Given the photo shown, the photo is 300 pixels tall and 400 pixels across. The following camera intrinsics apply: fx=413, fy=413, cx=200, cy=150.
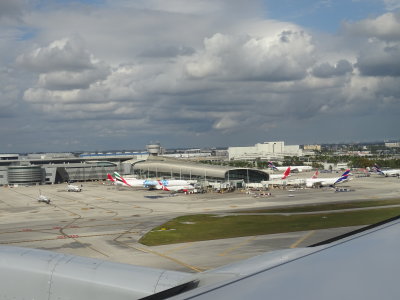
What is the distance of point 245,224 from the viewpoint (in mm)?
51969

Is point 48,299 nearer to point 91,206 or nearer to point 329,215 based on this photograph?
point 329,215

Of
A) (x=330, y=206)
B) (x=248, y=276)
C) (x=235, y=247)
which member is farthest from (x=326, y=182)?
(x=248, y=276)

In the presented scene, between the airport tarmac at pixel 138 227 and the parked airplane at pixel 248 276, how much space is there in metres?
24.4

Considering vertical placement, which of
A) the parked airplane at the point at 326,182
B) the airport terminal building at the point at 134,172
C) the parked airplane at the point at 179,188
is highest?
the airport terminal building at the point at 134,172

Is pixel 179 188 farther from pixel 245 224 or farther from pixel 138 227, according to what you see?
pixel 245 224

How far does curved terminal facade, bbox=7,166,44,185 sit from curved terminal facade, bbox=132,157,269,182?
37359mm

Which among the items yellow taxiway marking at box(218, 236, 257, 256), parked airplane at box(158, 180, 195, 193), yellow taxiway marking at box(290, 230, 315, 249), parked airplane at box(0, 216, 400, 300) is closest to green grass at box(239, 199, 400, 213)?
yellow taxiway marking at box(290, 230, 315, 249)

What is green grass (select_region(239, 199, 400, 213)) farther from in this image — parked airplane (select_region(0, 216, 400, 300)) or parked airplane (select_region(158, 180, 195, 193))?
parked airplane (select_region(0, 216, 400, 300))

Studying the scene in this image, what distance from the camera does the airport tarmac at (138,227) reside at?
36406mm

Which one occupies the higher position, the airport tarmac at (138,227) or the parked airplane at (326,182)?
the parked airplane at (326,182)

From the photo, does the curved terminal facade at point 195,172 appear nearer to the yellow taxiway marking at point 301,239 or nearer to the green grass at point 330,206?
the green grass at point 330,206

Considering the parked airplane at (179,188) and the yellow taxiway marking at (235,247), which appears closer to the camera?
the yellow taxiway marking at (235,247)

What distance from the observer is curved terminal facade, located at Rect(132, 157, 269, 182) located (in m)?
120

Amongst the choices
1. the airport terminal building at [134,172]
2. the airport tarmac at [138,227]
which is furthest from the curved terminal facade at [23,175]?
the airport tarmac at [138,227]
